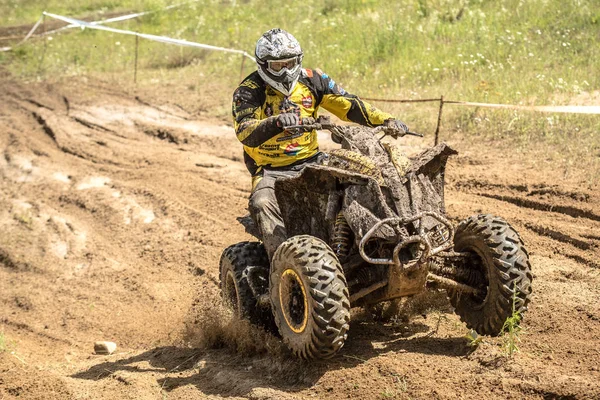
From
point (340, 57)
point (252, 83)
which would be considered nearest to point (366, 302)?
point (252, 83)

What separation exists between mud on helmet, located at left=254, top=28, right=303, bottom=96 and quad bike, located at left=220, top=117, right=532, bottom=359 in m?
0.69

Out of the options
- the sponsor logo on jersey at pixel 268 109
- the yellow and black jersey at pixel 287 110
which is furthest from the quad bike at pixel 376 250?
the sponsor logo on jersey at pixel 268 109

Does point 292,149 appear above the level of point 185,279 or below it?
above

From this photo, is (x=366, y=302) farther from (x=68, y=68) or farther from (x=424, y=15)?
(x=68, y=68)

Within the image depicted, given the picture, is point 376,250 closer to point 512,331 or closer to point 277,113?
point 512,331

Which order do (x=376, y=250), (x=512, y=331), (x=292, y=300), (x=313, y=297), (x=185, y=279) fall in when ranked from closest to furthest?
(x=313, y=297)
(x=512, y=331)
(x=376, y=250)
(x=292, y=300)
(x=185, y=279)

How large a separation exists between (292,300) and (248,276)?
892 mm

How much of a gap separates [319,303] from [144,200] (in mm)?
6377

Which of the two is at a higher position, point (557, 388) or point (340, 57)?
point (340, 57)

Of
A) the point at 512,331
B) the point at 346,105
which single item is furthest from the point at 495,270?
the point at 346,105

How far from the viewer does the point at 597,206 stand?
8625 millimetres

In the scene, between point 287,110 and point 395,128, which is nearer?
point 395,128

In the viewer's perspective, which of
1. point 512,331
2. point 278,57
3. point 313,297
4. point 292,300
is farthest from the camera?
point 278,57

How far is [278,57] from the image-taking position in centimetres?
651
